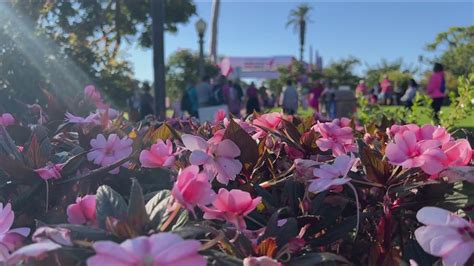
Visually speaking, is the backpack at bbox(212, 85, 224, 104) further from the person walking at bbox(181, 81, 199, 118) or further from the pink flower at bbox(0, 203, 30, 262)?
the pink flower at bbox(0, 203, 30, 262)

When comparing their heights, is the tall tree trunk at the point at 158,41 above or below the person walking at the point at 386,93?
above

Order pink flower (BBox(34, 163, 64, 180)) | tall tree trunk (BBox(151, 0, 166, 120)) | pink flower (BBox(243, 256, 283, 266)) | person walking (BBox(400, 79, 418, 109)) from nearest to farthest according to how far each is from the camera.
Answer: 1. pink flower (BBox(243, 256, 283, 266))
2. pink flower (BBox(34, 163, 64, 180))
3. tall tree trunk (BBox(151, 0, 166, 120))
4. person walking (BBox(400, 79, 418, 109))

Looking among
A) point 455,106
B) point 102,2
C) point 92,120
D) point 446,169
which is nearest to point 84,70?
point 455,106

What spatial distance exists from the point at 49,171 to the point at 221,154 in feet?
1.18

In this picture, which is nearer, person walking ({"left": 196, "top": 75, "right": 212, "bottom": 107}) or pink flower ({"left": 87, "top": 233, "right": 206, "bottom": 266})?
pink flower ({"left": 87, "top": 233, "right": 206, "bottom": 266})

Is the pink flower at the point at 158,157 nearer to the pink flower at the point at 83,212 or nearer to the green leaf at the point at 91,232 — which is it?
the pink flower at the point at 83,212

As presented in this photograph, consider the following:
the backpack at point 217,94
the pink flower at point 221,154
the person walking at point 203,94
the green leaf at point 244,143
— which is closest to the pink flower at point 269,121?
the green leaf at point 244,143

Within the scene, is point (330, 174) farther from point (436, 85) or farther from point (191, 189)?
point (436, 85)

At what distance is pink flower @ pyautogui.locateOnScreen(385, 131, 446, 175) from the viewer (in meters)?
0.94

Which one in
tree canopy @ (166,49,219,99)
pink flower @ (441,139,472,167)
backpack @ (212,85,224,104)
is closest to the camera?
pink flower @ (441,139,472,167)

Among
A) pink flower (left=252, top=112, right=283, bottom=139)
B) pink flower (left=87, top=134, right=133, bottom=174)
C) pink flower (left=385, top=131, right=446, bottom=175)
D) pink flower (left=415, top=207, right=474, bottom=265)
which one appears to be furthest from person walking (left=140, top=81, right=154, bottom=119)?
pink flower (left=415, top=207, right=474, bottom=265)

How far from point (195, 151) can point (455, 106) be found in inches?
166

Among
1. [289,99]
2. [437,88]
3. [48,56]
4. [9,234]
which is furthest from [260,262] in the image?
[289,99]

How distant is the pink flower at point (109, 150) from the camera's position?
1.29 meters
